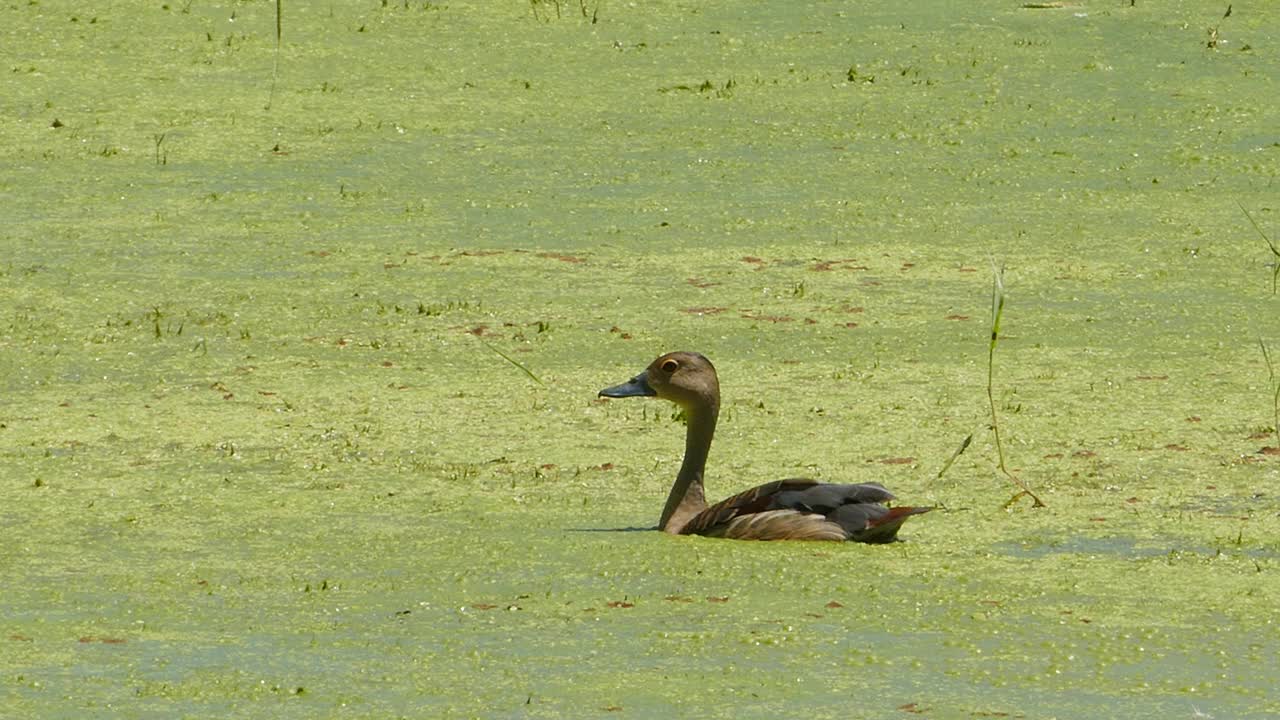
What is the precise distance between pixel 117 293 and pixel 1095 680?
4147 millimetres

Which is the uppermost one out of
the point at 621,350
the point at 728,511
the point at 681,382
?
the point at 681,382

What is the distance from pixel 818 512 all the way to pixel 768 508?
0.36 ft

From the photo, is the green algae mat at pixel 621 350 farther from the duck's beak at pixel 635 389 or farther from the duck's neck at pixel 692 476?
the duck's beak at pixel 635 389

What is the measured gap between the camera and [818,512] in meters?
5.47

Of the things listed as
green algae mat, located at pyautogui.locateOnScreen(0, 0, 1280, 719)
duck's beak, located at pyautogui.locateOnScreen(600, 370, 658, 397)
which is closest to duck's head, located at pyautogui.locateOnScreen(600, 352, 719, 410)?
duck's beak, located at pyautogui.locateOnScreen(600, 370, 658, 397)

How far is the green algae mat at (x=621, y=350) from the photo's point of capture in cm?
464

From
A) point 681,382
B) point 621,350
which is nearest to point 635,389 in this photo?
point 681,382

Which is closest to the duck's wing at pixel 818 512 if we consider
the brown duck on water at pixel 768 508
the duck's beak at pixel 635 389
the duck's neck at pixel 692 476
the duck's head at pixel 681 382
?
the brown duck on water at pixel 768 508

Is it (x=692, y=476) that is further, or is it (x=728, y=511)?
(x=692, y=476)

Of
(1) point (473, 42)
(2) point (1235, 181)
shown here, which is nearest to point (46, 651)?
(2) point (1235, 181)

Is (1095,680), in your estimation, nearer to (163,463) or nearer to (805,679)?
(805,679)

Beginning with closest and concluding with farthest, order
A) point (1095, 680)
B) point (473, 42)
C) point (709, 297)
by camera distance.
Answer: point (1095, 680)
point (709, 297)
point (473, 42)

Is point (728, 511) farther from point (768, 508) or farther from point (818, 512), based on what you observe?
point (818, 512)

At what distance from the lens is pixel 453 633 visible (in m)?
4.74
